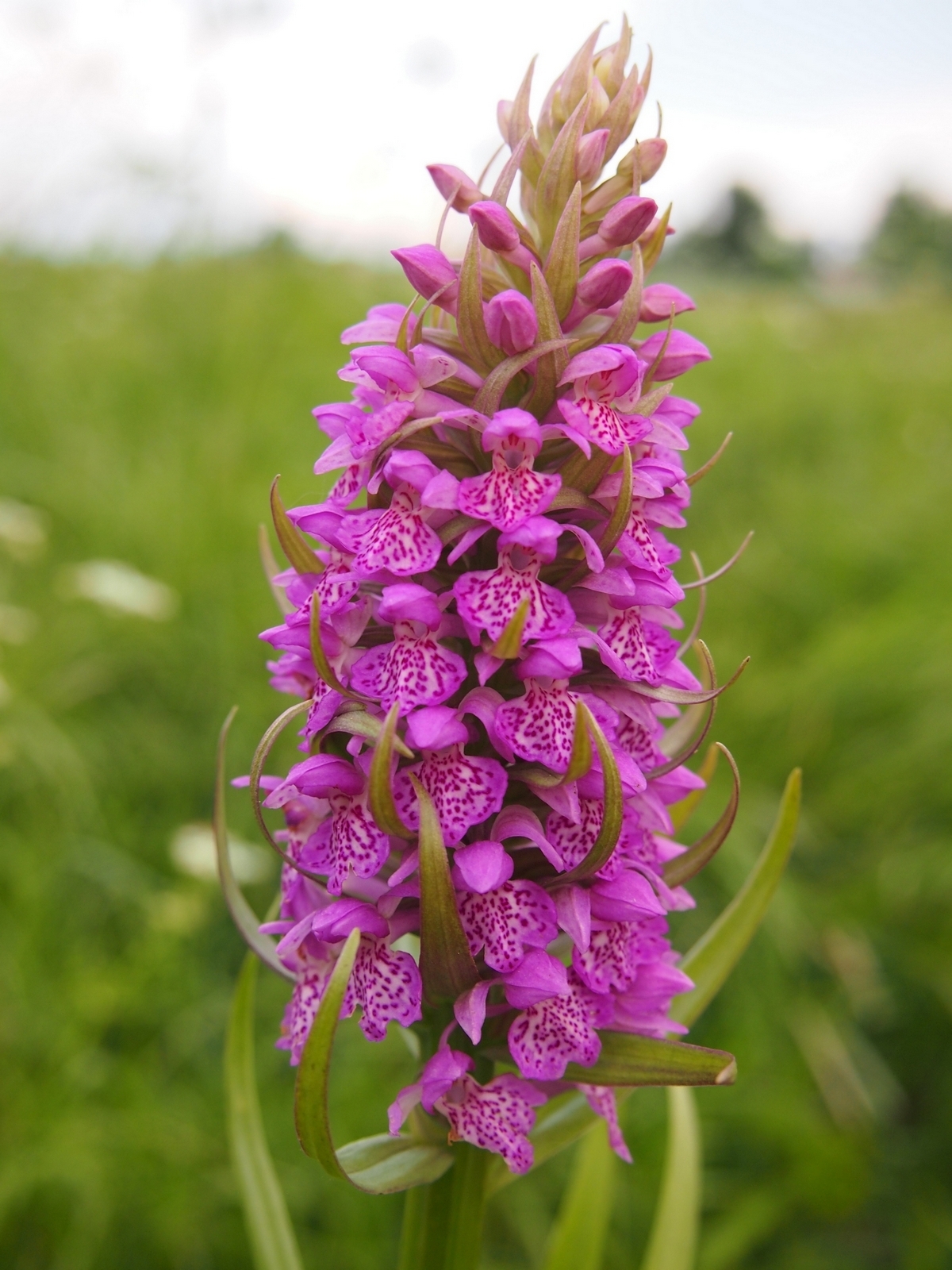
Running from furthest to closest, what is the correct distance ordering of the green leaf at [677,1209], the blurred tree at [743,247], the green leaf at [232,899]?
the blurred tree at [743,247] → the green leaf at [677,1209] → the green leaf at [232,899]

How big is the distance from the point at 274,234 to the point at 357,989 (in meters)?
7.55

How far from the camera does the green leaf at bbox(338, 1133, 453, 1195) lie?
1229 millimetres

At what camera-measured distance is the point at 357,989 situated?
115cm

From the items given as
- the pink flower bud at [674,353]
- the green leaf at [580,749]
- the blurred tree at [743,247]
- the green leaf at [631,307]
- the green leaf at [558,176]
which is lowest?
the green leaf at [580,749]

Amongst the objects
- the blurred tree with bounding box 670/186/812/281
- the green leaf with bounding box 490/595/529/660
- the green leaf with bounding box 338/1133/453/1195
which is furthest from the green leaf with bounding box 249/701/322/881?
the blurred tree with bounding box 670/186/812/281

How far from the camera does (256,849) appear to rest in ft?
9.76

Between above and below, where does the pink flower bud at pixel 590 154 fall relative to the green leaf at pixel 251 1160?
above

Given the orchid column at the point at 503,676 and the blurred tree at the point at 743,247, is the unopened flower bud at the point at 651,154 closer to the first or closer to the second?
the orchid column at the point at 503,676

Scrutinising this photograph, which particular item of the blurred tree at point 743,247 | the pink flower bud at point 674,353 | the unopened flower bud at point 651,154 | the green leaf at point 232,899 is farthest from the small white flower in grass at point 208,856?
the blurred tree at point 743,247

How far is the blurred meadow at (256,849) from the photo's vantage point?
2.42 meters

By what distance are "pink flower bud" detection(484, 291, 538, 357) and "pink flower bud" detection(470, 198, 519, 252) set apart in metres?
0.07

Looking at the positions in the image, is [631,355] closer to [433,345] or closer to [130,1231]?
[433,345]

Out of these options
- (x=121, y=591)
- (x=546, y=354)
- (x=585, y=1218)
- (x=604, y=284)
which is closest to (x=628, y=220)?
(x=604, y=284)

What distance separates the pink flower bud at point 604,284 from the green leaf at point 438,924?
65 cm
